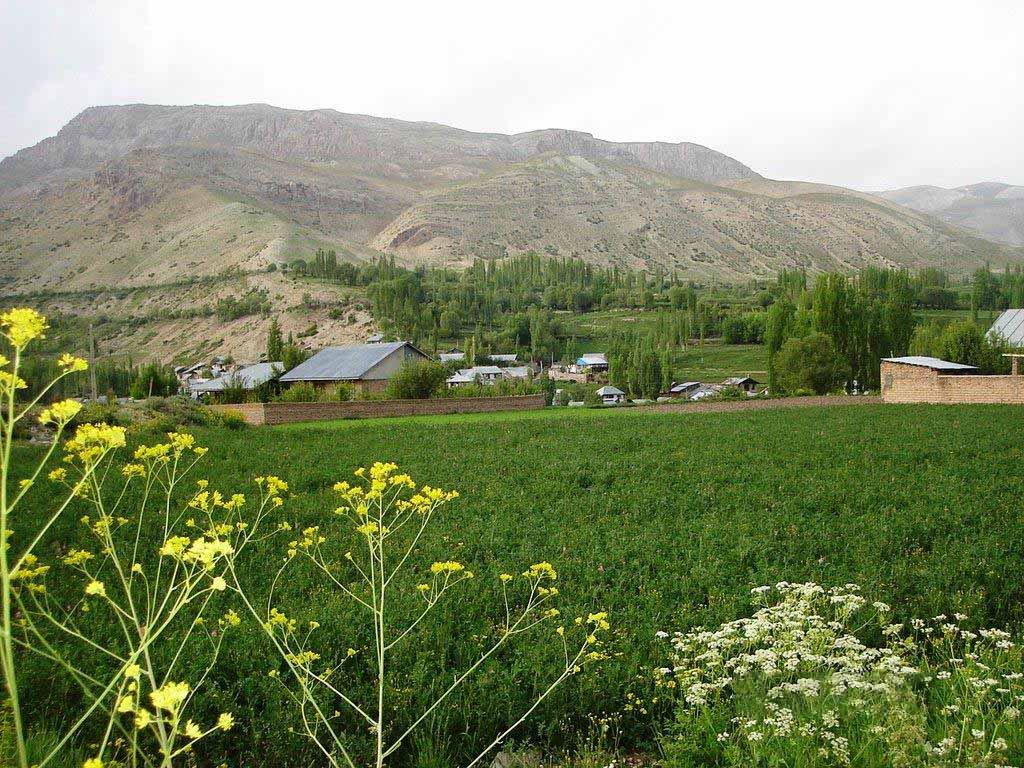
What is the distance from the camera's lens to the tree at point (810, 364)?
44.5m

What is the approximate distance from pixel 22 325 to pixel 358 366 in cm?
5107

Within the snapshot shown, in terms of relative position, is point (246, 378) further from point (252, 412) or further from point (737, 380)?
point (737, 380)

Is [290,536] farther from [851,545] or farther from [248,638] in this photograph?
[851,545]

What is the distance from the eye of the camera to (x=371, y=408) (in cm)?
3194

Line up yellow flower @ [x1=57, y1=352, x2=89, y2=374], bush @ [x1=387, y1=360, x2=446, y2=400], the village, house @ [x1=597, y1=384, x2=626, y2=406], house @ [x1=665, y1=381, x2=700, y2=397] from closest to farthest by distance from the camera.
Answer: yellow flower @ [x1=57, y1=352, x2=89, y2=374]
bush @ [x1=387, y1=360, x2=446, y2=400]
the village
house @ [x1=597, y1=384, x2=626, y2=406]
house @ [x1=665, y1=381, x2=700, y2=397]

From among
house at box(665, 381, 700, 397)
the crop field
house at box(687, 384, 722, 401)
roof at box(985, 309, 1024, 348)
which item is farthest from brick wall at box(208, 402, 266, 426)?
house at box(665, 381, 700, 397)

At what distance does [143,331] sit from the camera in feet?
340

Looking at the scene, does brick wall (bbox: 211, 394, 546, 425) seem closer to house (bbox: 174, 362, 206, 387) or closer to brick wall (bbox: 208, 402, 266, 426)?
brick wall (bbox: 208, 402, 266, 426)

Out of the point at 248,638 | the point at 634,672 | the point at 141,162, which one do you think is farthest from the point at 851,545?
the point at 141,162

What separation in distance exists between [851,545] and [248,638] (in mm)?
5905

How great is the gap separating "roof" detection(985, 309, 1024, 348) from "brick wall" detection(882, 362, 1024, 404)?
2508cm

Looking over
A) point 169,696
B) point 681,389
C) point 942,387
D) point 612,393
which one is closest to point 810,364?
point 942,387

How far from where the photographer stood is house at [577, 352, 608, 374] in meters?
88.9

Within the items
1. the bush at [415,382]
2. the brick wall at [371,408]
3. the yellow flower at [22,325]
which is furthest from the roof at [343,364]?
the yellow flower at [22,325]
